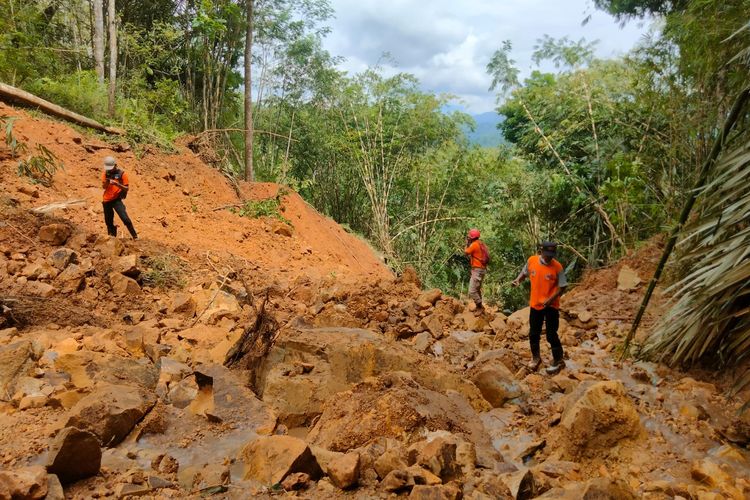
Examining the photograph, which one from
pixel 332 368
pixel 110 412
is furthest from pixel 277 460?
pixel 332 368

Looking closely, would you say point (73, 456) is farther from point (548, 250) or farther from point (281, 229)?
point (281, 229)

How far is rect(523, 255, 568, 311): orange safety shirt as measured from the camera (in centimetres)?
468

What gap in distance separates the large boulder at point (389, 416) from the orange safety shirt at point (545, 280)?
1.47m

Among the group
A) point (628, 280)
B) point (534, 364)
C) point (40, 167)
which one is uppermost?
point (40, 167)

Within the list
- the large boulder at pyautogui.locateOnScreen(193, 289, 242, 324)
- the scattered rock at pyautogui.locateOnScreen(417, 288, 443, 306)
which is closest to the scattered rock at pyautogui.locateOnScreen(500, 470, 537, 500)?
the large boulder at pyautogui.locateOnScreen(193, 289, 242, 324)

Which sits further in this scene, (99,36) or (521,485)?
(99,36)

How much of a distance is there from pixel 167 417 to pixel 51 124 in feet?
25.7

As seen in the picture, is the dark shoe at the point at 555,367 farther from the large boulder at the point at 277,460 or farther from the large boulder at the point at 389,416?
the large boulder at the point at 277,460

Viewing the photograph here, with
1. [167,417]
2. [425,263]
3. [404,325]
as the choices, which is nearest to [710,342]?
[404,325]

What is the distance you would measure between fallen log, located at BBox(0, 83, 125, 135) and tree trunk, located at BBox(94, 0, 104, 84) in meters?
1.21

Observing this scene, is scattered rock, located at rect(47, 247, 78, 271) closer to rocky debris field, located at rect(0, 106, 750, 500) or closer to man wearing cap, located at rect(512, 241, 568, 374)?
rocky debris field, located at rect(0, 106, 750, 500)

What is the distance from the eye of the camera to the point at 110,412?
3084mm

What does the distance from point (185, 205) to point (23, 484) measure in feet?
26.1

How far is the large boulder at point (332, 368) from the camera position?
12.6 feet
